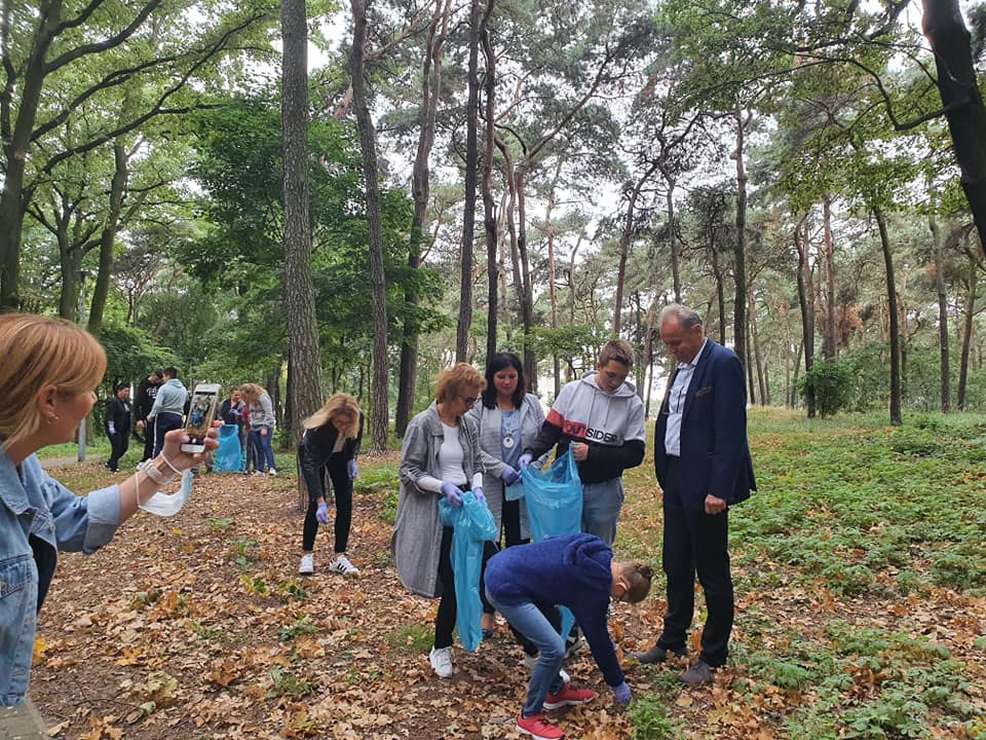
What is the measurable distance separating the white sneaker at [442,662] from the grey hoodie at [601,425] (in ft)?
4.61

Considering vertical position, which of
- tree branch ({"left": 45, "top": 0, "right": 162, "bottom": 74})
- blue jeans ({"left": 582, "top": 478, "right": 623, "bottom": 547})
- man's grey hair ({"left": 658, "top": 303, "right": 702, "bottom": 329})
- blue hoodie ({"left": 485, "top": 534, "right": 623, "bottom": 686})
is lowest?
blue hoodie ({"left": 485, "top": 534, "right": 623, "bottom": 686})

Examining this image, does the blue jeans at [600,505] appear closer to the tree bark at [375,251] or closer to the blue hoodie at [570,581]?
the blue hoodie at [570,581]

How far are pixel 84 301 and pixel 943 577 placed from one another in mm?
28622

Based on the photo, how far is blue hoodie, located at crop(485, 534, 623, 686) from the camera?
3.17 meters

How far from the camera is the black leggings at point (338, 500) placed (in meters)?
5.91

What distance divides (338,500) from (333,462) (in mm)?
390

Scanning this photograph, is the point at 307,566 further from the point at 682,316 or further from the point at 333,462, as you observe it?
the point at 682,316

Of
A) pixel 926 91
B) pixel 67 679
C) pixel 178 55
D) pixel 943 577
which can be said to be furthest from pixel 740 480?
pixel 178 55

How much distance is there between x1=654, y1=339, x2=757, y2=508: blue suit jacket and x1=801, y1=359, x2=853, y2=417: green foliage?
18046 millimetres

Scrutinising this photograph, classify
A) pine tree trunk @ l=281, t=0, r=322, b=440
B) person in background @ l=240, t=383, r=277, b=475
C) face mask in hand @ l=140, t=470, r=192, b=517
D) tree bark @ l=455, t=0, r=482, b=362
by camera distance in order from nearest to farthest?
face mask in hand @ l=140, t=470, r=192, b=517, pine tree trunk @ l=281, t=0, r=322, b=440, person in background @ l=240, t=383, r=277, b=475, tree bark @ l=455, t=0, r=482, b=362

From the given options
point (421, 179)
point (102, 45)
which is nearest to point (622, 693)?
point (102, 45)

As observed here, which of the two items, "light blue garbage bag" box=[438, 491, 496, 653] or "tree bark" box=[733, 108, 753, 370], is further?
"tree bark" box=[733, 108, 753, 370]

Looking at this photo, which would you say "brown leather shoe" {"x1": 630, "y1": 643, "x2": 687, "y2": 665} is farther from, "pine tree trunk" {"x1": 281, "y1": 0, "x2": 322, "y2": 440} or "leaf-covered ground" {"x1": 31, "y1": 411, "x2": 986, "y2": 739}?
"pine tree trunk" {"x1": 281, "y1": 0, "x2": 322, "y2": 440}

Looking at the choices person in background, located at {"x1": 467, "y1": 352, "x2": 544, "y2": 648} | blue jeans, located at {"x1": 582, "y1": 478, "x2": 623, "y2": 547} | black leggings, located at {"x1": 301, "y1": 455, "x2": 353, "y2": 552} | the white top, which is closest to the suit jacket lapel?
blue jeans, located at {"x1": 582, "y1": 478, "x2": 623, "y2": 547}
